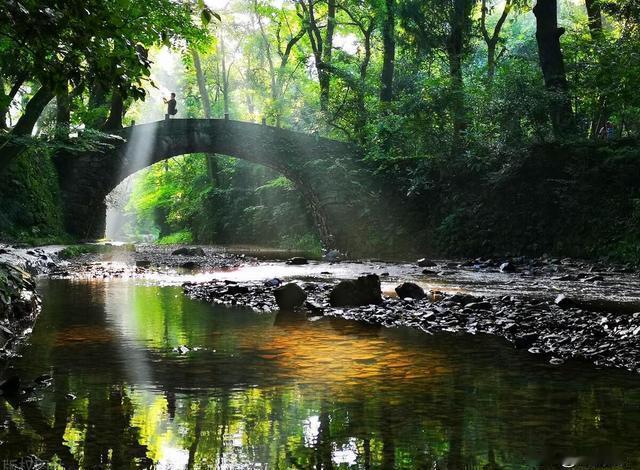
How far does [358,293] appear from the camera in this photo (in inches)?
372

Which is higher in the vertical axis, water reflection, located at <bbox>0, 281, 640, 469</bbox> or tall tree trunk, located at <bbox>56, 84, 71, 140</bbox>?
tall tree trunk, located at <bbox>56, 84, 71, 140</bbox>

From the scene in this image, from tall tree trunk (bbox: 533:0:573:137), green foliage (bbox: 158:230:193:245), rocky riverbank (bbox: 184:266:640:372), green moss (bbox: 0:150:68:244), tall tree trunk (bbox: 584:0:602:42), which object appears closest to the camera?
rocky riverbank (bbox: 184:266:640:372)

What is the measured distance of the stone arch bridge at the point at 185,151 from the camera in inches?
1006

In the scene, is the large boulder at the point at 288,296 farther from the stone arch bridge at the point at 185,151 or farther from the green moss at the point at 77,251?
the stone arch bridge at the point at 185,151

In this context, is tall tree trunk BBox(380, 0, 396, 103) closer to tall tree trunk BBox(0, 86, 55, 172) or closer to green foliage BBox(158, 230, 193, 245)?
tall tree trunk BBox(0, 86, 55, 172)

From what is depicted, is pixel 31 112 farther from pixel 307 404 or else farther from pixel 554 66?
pixel 554 66

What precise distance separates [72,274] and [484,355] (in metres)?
10.8

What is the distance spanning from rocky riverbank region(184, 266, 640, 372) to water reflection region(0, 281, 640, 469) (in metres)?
0.48

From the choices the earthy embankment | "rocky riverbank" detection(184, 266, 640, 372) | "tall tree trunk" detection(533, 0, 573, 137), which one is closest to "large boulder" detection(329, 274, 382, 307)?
"rocky riverbank" detection(184, 266, 640, 372)

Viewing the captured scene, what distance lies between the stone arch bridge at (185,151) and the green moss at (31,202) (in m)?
0.99

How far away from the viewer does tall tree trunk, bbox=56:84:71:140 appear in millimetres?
4324

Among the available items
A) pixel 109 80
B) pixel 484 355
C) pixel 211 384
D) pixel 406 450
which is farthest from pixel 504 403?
pixel 109 80

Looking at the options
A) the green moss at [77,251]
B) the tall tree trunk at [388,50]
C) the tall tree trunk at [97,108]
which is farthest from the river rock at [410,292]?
the tall tree trunk at [97,108]

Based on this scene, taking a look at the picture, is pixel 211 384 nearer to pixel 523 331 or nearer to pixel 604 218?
pixel 523 331
